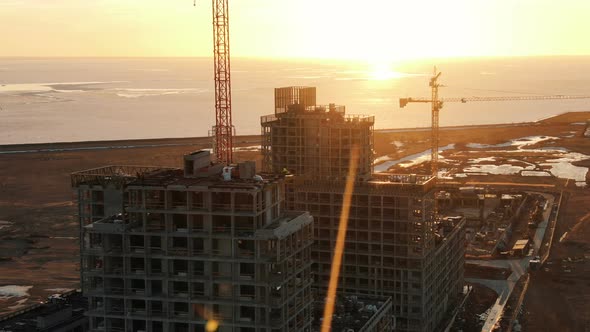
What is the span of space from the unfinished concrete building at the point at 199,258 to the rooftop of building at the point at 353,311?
824 cm

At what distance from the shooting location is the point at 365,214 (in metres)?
62.4

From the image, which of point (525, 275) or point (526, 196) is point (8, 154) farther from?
point (525, 275)

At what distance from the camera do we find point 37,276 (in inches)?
3310

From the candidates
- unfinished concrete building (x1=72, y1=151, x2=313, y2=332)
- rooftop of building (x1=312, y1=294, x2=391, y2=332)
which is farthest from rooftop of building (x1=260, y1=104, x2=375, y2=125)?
unfinished concrete building (x1=72, y1=151, x2=313, y2=332)

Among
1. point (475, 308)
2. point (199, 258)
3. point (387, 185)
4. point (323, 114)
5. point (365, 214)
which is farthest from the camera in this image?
point (475, 308)

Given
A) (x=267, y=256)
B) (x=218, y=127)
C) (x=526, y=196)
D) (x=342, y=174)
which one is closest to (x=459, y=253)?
(x=342, y=174)

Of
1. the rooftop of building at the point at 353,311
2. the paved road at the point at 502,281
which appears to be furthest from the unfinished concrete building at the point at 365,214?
the rooftop of building at the point at 353,311

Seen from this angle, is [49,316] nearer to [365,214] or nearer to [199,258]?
[199,258]

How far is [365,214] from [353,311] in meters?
12.7

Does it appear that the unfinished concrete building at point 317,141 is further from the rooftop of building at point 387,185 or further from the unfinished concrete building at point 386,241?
the unfinished concrete building at point 386,241

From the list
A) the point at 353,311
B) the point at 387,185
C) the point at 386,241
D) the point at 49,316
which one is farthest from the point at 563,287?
the point at 49,316

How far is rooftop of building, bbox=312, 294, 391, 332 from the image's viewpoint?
48.0 metres

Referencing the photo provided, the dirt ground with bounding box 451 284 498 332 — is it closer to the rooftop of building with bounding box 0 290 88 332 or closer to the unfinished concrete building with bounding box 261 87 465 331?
the unfinished concrete building with bounding box 261 87 465 331

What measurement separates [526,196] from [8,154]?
379 feet
